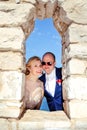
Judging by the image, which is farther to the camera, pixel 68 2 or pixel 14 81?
pixel 68 2

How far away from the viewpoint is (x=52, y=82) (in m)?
3.68

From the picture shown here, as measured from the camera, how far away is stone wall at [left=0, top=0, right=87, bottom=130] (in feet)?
8.24

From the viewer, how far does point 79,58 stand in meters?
2.65

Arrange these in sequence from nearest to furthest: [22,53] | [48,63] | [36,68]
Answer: [22,53] < [36,68] < [48,63]

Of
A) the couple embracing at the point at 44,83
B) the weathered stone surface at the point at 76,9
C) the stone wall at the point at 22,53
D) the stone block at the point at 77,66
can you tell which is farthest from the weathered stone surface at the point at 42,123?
the weathered stone surface at the point at 76,9

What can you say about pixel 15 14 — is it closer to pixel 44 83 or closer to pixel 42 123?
A: pixel 42 123

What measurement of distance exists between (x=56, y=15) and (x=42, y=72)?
112 cm

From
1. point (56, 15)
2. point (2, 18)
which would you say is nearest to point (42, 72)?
point (56, 15)

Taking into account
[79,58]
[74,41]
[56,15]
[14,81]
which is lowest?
[14,81]

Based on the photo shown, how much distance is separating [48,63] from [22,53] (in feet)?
3.84

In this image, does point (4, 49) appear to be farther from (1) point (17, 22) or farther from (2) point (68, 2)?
(2) point (68, 2)

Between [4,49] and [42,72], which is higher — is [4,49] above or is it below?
above

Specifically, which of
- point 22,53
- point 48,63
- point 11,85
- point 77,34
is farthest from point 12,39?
point 48,63

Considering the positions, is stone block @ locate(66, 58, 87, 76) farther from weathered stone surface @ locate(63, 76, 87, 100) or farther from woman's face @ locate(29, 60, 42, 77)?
woman's face @ locate(29, 60, 42, 77)
